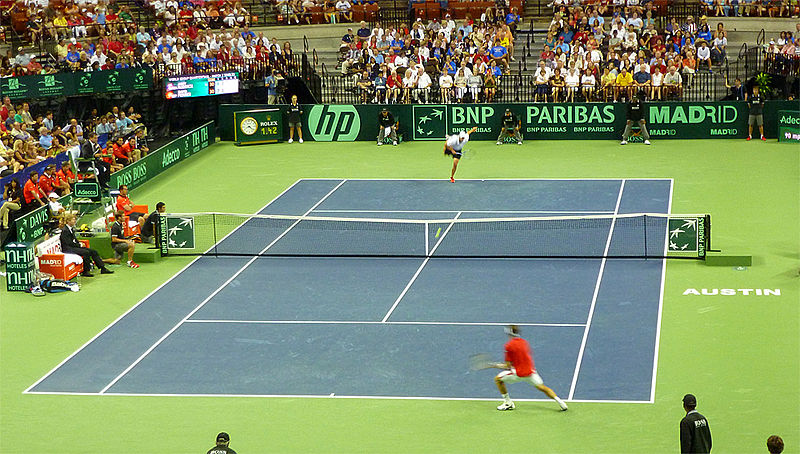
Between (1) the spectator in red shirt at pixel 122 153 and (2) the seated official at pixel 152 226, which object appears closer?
(2) the seated official at pixel 152 226

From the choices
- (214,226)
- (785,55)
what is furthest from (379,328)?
(785,55)

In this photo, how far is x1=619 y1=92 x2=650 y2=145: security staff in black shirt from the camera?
37.8 meters

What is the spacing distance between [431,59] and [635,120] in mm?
9243

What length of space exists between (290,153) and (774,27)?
20.5m

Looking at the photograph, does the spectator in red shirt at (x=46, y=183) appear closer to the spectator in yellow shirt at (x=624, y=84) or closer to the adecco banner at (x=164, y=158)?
the adecco banner at (x=164, y=158)

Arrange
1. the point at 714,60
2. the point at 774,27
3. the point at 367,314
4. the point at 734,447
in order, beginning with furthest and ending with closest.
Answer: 1. the point at 774,27
2. the point at 714,60
3. the point at 367,314
4. the point at 734,447

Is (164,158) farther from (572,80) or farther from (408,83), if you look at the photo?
(572,80)

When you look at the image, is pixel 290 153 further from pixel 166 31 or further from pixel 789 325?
pixel 789 325

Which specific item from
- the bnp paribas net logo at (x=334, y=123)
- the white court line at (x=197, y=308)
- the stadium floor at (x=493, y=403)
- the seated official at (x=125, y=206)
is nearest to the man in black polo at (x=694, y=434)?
the stadium floor at (x=493, y=403)

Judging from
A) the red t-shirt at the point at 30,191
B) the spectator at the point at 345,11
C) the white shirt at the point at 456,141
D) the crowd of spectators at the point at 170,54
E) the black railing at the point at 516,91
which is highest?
the spectator at the point at 345,11

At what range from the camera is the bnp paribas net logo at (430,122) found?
3953 centimetres

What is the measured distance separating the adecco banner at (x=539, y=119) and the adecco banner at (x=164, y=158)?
1.98 m

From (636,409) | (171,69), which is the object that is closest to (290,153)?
(171,69)

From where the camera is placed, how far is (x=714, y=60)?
42625 millimetres
